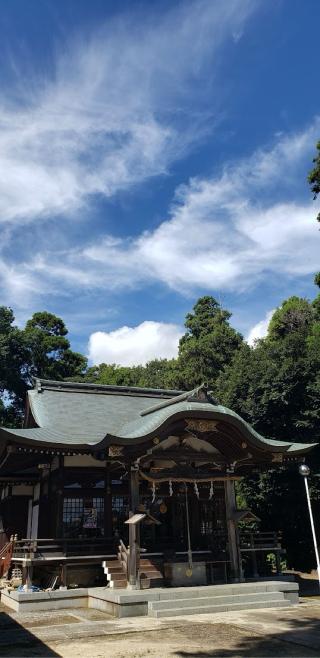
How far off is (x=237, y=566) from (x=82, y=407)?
8.54 m

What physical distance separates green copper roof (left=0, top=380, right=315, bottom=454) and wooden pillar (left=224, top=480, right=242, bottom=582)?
78.3 inches

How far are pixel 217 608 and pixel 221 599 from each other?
32 centimetres

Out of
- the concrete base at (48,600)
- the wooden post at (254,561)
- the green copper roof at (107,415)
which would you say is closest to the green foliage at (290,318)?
the green copper roof at (107,415)

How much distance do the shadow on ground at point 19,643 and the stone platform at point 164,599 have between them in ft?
7.12

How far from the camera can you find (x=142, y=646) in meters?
8.78

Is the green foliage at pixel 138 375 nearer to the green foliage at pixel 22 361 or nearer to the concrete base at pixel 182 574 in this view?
the green foliage at pixel 22 361

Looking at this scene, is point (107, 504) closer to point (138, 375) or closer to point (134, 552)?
point (134, 552)

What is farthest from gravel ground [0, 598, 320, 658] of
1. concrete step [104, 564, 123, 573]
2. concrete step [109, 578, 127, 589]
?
concrete step [104, 564, 123, 573]

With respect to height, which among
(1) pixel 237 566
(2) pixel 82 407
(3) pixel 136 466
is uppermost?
(2) pixel 82 407

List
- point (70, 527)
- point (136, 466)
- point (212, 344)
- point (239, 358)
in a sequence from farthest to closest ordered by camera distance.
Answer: point (212, 344), point (239, 358), point (70, 527), point (136, 466)

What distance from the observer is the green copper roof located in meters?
14.9

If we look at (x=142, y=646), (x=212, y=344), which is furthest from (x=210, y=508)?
(x=212, y=344)

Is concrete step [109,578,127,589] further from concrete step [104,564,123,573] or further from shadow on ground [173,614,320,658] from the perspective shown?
shadow on ground [173,614,320,658]

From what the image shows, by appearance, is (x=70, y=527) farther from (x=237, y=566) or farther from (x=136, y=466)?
(x=237, y=566)
